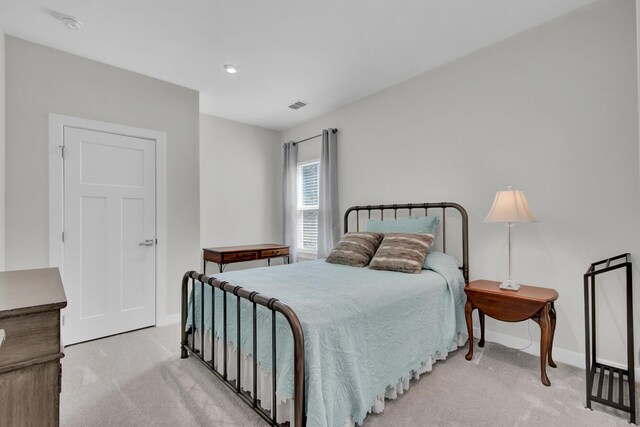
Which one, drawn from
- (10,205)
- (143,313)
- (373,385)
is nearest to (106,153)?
(10,205)

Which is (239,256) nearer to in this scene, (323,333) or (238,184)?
(238,184)

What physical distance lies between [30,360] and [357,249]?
249 centimetres

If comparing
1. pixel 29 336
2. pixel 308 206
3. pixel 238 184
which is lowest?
pixel 29 336

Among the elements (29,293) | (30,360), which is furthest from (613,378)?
(29,293)

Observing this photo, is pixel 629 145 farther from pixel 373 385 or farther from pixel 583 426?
pixel 373 385

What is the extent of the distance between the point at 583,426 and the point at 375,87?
3379mm

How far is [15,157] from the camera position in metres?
2.62

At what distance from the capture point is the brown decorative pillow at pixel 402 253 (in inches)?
104

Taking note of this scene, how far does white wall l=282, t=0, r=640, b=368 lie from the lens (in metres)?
2.21

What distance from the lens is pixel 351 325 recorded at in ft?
5.64

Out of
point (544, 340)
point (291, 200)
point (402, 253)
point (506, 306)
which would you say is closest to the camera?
point (544, 340)

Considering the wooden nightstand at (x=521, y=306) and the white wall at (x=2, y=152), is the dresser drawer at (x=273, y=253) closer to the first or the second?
the white wall at (x=2, y=152)

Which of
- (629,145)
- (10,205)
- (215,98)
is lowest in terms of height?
(10,205)

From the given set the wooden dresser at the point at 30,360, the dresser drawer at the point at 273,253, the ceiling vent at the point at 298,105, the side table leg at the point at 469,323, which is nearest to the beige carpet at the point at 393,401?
the side table leg at the point at 469,323
